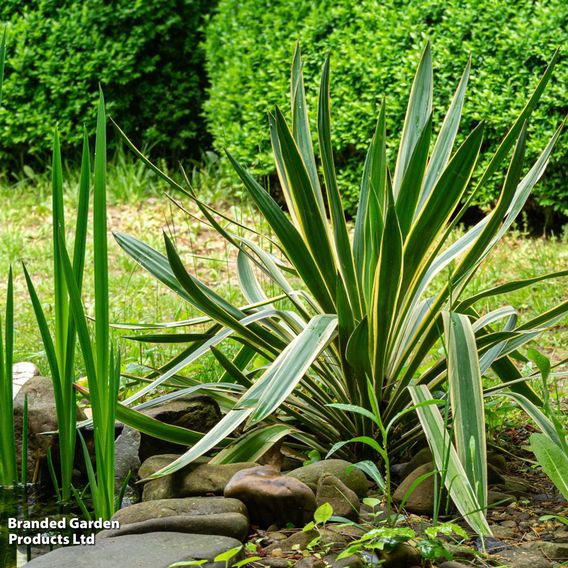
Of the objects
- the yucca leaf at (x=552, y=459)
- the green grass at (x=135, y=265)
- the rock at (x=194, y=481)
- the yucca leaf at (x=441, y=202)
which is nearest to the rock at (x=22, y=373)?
the green grass at (x=135, y=265)

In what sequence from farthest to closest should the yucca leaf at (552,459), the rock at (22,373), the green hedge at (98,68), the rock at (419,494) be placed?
the green hedge at (98,68) < the rock at (22,373) < the rock at (419,494) < the yucca leaf at (552,459)

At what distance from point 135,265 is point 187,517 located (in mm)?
2805

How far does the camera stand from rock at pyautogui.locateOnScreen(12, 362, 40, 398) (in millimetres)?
3189

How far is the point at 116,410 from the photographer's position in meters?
2.25

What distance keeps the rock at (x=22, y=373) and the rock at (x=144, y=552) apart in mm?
1303

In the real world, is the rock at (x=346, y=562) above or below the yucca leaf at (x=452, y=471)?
below

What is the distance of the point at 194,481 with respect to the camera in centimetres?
230

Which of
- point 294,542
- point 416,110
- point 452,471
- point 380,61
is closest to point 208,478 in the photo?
point 294,542

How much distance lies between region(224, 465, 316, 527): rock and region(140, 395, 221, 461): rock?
464 millimetres

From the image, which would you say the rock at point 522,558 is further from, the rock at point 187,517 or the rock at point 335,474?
the rock at point 187,517

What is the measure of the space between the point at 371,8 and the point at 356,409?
14.1 ft

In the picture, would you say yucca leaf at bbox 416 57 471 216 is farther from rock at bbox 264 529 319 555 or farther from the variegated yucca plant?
rock at bbox 264 529 319 555

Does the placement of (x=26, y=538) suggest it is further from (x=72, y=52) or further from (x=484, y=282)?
(x=72, y=52)

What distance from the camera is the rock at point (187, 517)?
2.01m
